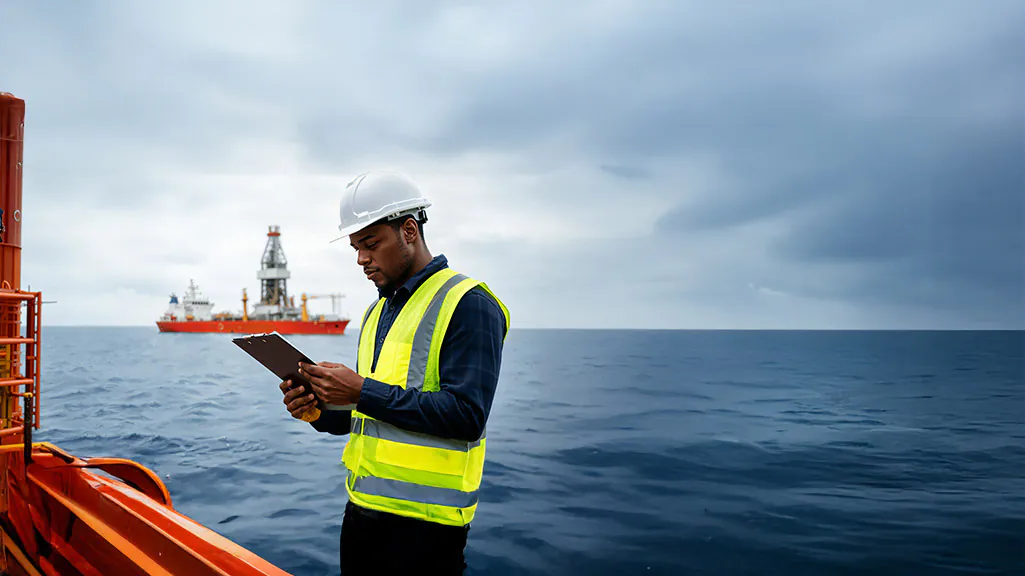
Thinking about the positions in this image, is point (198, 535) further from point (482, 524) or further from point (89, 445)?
point (89, 445)

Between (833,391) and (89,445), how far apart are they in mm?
26336

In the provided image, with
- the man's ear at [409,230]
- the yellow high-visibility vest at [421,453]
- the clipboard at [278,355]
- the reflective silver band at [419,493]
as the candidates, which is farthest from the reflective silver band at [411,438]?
the man's ear at [409,230]

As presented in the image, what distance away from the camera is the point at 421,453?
5.67ft

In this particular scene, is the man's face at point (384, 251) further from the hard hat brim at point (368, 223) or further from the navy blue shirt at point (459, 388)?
the navy blue shirt at point (459, 388)

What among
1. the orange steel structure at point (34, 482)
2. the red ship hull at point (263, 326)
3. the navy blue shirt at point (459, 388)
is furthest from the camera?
the red ship hull at point (263, 326)

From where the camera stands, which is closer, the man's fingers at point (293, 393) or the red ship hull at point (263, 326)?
the man's fingers at point (293, 393)

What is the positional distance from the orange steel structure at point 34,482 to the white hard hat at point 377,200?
188 cm

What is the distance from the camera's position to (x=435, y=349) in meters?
1.74

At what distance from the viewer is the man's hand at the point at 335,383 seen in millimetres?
1651

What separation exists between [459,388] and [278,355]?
57cm

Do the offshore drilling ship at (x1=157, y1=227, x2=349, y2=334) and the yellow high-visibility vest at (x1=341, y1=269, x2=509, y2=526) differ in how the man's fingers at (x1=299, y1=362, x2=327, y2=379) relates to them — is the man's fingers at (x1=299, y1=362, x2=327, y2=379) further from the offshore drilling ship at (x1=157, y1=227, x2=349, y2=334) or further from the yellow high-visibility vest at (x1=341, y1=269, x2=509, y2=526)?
the offshore drilling ship at (x1=157, y1=227, x2=349, y2=334)

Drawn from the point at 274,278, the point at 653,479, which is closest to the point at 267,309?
the point at 274,278

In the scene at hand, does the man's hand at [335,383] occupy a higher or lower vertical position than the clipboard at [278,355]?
lower

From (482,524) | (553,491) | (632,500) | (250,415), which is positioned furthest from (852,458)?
(250,415)
